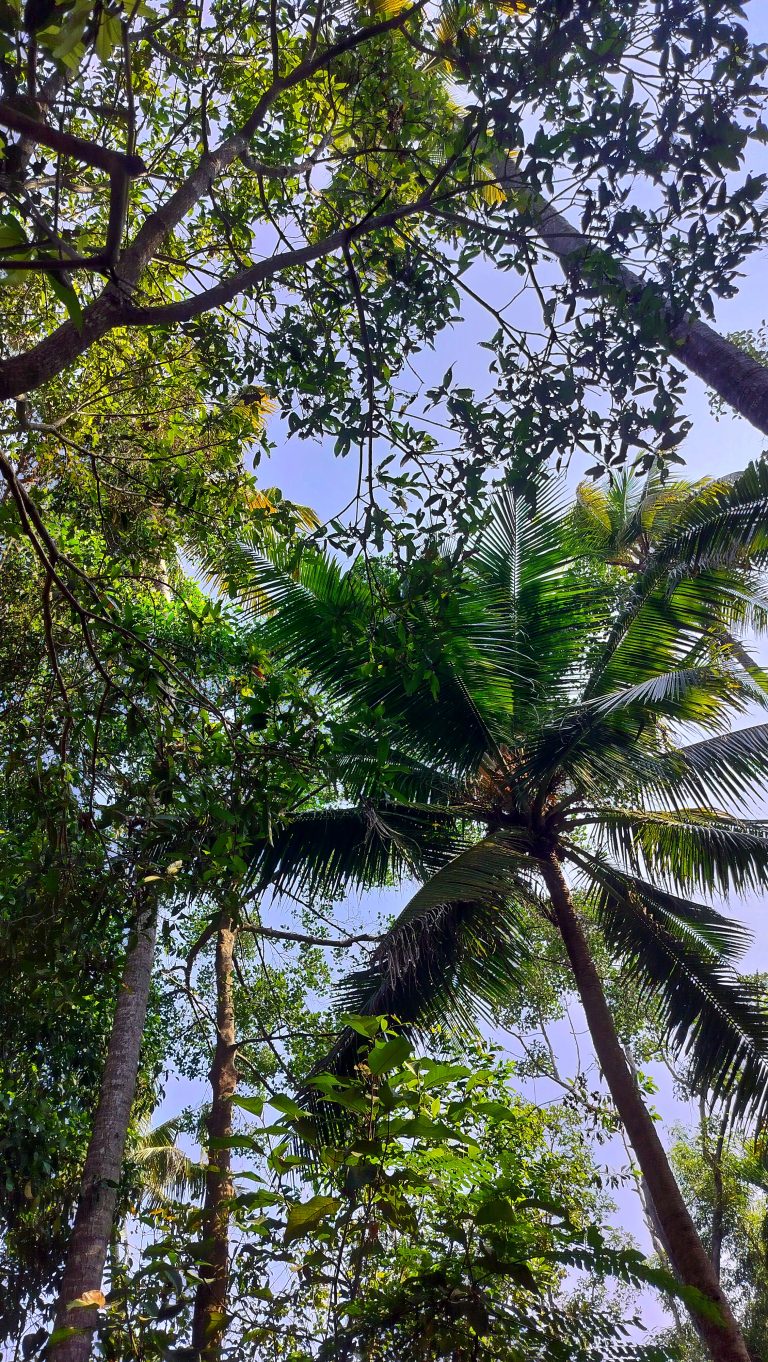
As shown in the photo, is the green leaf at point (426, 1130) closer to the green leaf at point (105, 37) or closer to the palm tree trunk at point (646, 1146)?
the green leaf at point (105, 37)

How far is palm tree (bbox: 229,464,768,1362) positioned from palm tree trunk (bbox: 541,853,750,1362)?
0.03 m

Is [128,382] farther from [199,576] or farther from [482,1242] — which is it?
[482,1242]

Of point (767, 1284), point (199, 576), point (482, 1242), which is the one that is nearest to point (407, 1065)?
point (482, 1242)

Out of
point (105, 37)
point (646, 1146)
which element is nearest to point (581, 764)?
point (646, 1146)

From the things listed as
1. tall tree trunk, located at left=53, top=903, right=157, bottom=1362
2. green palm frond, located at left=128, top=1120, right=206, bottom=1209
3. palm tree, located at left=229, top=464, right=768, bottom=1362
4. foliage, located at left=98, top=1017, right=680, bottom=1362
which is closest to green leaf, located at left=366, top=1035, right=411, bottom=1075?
foliage, located at left=98, top=1017, right=680, bottom=1362

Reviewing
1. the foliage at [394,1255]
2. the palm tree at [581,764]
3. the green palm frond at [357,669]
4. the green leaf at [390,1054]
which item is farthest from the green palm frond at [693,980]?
the green leaf at [390,1054]

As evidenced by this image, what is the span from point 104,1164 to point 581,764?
13.7ft

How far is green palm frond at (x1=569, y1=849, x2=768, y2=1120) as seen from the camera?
6.38 metres

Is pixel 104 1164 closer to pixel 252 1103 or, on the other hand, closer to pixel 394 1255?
pixel 394 1255

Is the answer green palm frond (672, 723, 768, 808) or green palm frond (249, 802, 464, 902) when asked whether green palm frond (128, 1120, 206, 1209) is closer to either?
green palm frond (249, 802, 464, 902)

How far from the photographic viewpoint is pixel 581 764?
21.9 feet

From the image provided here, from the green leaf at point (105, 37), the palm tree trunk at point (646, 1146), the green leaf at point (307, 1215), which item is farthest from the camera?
the palm tree trunk at point (646, 1146)

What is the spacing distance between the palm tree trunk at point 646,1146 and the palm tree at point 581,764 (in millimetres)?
26

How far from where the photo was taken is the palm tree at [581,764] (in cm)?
646
